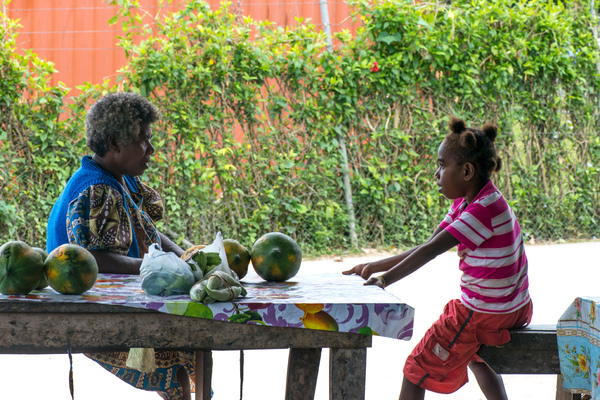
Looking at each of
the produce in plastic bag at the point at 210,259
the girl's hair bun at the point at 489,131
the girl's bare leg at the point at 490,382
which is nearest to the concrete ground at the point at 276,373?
the girl's bare leg at the point at 490,382

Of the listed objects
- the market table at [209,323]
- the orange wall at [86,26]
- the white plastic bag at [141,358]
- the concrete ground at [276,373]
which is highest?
the orange wall at [86,26]

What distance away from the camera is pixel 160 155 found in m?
6.78

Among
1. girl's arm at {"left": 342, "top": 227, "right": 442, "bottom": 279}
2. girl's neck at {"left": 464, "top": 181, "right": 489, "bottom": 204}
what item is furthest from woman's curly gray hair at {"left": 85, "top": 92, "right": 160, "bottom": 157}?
girl's neck at {"left": 464, "top": 181, "right": 489, "bottom": 204}

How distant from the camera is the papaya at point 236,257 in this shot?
238 centimetres

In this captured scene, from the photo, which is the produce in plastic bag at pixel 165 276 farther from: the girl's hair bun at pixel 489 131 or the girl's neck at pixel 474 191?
the girl's hair bun at pixel 489 131

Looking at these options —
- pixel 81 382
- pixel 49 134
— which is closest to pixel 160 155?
pixel 49 134

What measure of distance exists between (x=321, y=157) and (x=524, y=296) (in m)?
4.99

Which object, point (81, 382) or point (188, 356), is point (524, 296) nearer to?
point (188, 356)

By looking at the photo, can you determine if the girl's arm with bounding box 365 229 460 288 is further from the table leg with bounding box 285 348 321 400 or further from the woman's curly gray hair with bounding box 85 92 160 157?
the woman's curly gray hair with bounding box 85 92 160 157

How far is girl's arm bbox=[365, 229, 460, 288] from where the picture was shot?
242 centimetres

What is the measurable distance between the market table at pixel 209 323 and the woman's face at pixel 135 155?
95 centimetres

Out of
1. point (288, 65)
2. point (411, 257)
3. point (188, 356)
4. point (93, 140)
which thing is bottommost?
point (188, 356)

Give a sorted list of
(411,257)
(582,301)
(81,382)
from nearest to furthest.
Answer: (582,301), (411,257), (81,382)

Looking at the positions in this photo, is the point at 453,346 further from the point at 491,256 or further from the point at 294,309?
the point at 294,309
